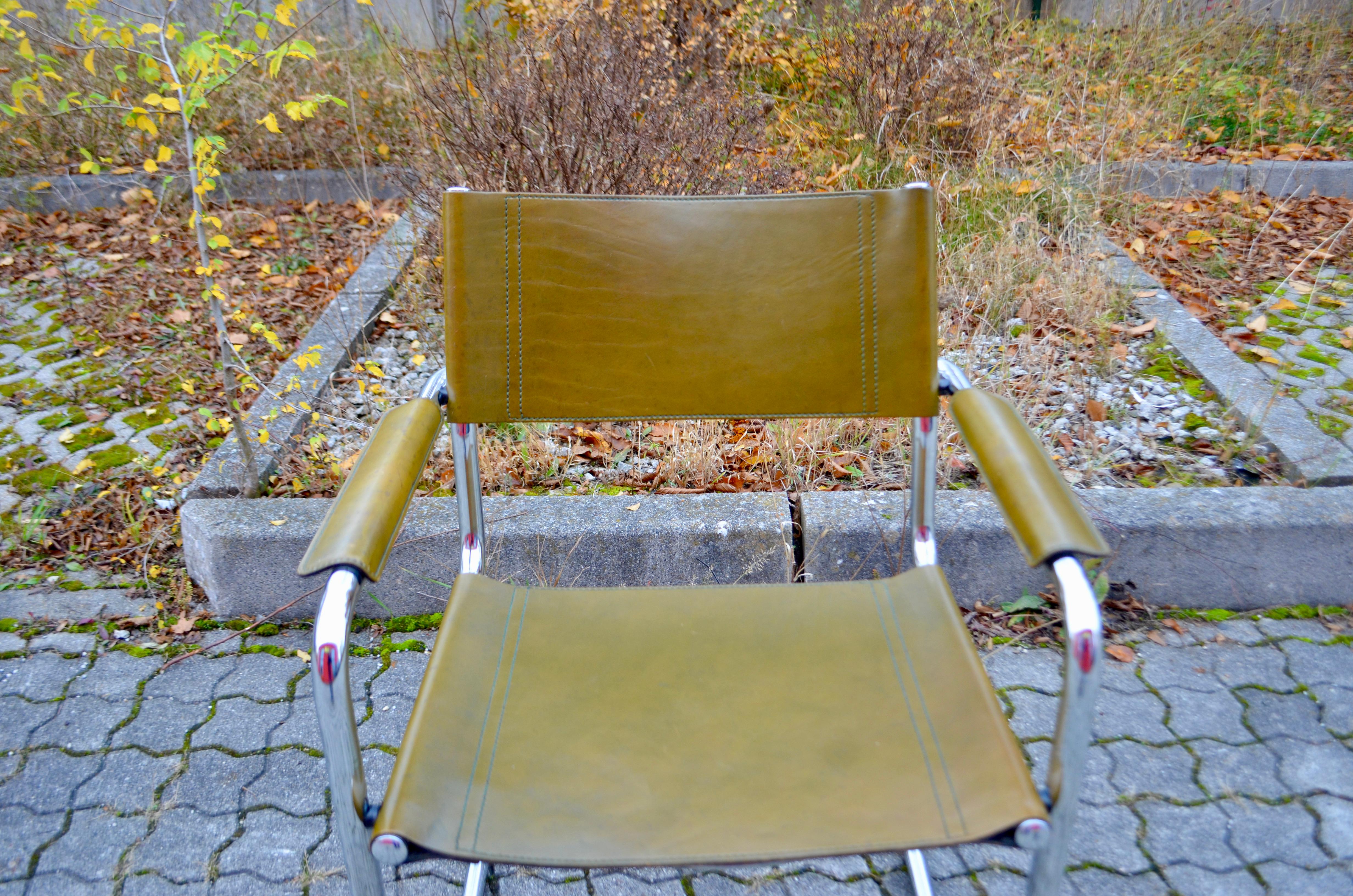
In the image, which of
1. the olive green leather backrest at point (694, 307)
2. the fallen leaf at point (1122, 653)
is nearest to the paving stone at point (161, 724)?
the olive green leather backrest at point (694, 307)

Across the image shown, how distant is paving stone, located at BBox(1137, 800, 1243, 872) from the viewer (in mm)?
1491

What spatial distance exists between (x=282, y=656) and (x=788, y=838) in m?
1.49

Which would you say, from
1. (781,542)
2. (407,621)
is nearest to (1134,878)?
(781,542)

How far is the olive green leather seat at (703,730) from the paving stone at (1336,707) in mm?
1118

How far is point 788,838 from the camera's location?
3.00 feet

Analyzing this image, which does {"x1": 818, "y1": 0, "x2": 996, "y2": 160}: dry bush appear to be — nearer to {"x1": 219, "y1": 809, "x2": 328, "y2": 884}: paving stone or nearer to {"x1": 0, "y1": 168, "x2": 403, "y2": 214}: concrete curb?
{"x1": 0, "y1": 168, "x2": 403, "y2": 214}: concrete curb

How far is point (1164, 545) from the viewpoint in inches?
78.3

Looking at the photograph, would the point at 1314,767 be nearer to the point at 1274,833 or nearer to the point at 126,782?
the point at 1274,833

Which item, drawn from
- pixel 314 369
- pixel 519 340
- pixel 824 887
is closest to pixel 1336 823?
pixel 824 887

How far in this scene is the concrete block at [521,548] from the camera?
1979mm

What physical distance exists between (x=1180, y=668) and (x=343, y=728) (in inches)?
71.3

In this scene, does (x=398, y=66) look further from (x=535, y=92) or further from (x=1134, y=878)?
(x=1134, y=878)

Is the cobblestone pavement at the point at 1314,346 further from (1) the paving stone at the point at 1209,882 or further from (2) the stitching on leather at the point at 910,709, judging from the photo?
(2) the stitching on leather at the point at 910,709

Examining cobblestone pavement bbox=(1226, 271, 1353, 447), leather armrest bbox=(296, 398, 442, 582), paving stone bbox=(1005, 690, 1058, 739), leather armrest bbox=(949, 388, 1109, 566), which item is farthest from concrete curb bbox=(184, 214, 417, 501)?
cobblestone pavement bbox=(1226, 271, 1353, 447)
